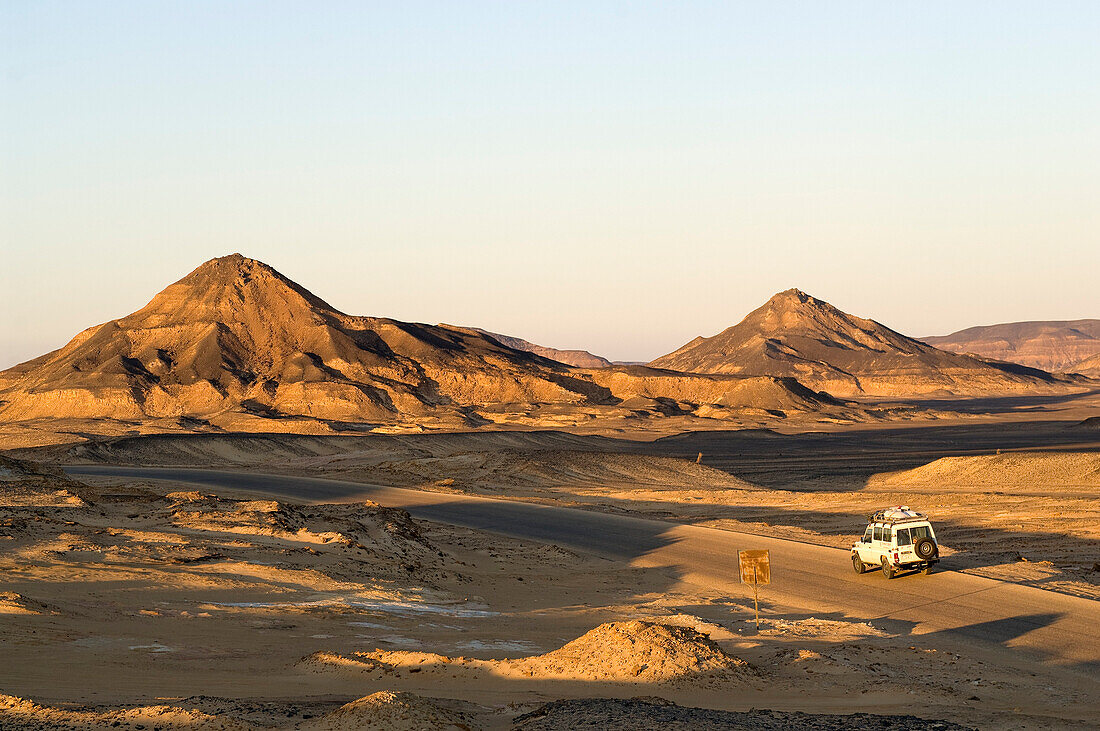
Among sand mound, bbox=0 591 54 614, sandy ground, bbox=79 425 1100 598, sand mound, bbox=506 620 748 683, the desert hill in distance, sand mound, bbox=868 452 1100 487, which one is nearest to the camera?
sand mound, bbox=506 620 748 683

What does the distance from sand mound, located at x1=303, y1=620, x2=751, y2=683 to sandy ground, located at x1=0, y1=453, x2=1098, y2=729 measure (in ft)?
0.12

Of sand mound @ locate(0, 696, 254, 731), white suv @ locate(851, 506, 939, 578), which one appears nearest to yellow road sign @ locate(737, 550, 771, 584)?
white suv @ locate(851, 506, 939, 578)

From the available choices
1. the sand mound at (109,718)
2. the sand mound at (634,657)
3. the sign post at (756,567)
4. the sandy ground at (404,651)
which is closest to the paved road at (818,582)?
the sandy ground at (404,651)

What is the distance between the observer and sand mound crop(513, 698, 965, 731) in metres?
11.7

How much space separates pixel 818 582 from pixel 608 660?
1256 cm

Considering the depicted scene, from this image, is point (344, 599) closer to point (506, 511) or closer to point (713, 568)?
point (713, 568)

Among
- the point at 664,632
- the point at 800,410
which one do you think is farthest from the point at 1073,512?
the point at 800,410

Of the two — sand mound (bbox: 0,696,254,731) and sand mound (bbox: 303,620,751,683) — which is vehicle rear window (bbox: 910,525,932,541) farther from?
sand mound (bbox: 0,696,254,731)

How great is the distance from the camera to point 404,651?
1694 cm

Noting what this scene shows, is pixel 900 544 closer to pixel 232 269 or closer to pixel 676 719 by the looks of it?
pixel 676 719

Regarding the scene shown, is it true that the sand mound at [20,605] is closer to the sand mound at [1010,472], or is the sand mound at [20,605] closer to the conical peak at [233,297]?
the sand mound at [1010,472]

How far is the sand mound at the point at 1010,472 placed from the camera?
55281 millimetres

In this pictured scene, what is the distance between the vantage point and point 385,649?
1730 cm

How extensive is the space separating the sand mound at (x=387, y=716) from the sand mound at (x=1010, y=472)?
49.8m
